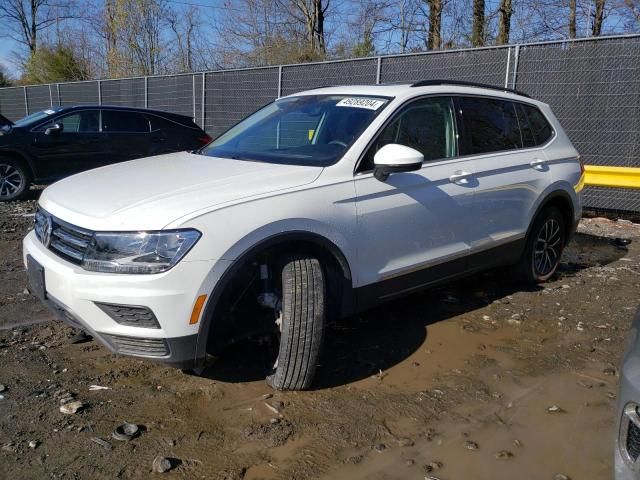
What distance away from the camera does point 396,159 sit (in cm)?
354

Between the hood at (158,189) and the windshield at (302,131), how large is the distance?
208 millimetres

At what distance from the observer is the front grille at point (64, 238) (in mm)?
3082

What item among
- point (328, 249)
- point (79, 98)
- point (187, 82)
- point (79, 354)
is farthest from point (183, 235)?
point (79, 98)

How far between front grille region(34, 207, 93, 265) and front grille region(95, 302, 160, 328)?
0.31 metres

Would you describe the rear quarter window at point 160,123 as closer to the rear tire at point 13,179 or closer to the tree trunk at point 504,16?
the rear tire at point 13,179

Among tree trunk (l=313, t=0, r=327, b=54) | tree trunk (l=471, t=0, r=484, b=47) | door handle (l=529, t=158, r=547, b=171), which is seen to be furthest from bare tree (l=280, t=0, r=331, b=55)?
door handle (l=529, t=158, r=547, b=171)

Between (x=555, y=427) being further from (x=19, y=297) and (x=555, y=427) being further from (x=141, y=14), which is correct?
(x=141, y=14)

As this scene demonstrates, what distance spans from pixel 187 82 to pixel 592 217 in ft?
35.3

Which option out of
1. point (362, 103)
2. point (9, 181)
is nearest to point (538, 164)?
point (362, 103)

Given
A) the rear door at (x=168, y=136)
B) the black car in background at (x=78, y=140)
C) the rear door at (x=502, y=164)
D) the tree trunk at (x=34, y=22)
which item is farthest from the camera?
the tree trunk at (x=34, y=22)

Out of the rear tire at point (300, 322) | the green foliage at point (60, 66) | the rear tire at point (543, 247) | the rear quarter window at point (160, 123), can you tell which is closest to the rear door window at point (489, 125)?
the rear tire at point (543, 247)

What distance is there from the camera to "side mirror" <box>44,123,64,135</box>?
31.8 ft

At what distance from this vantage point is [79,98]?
21344 millimetres

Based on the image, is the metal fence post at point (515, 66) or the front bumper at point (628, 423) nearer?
the front bumper at point (628, 423)
